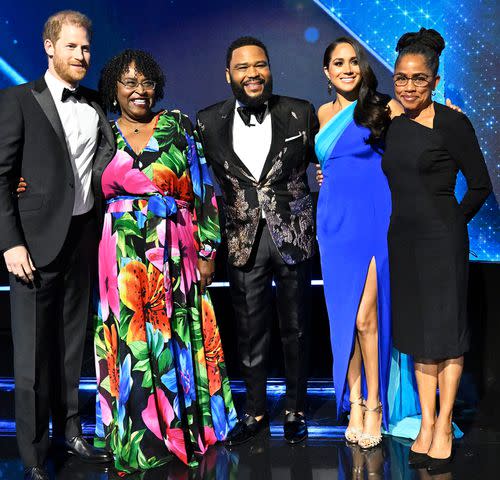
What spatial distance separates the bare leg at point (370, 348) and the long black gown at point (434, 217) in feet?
0.88

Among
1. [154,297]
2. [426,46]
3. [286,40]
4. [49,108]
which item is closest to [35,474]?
[154,297]

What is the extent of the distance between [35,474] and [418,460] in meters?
1.67

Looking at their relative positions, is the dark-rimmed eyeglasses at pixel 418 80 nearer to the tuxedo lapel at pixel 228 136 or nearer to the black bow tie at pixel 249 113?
the black bow tie at pixel 249 113

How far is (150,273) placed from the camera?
3.55 m

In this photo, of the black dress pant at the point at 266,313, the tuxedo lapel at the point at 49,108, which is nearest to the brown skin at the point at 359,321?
the black dress pant at the point at 266,313

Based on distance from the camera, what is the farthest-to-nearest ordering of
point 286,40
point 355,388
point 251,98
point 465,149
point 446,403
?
point 286,40 < point 355,388 < point 251,98 < point 446,403 < point 465,149

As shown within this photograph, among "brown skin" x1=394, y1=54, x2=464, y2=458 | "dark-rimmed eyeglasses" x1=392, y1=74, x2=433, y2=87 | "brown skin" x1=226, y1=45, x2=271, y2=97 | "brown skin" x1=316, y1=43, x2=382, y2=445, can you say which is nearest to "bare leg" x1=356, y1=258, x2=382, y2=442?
"brown skin" x1=316, y1=43, x2=382, y2=445

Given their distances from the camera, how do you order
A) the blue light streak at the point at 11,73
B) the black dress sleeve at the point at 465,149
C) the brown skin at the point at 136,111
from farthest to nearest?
1. the blue light streak at the point at 11,73
2. the brown skin at the point at 136,111
3. the black dress sleeve at the point at 465,149

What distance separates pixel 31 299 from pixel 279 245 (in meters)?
1.15

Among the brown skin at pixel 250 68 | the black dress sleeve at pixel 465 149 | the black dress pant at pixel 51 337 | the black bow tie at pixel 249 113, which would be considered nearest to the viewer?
the black dress sleeve at pixel 465 149

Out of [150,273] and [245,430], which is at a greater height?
[150,273]

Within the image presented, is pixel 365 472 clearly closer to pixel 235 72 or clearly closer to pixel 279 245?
pixel 279 245

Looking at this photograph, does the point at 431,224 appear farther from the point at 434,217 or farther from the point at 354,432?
the point at 354,432

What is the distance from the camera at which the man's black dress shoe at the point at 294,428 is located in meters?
3.81
